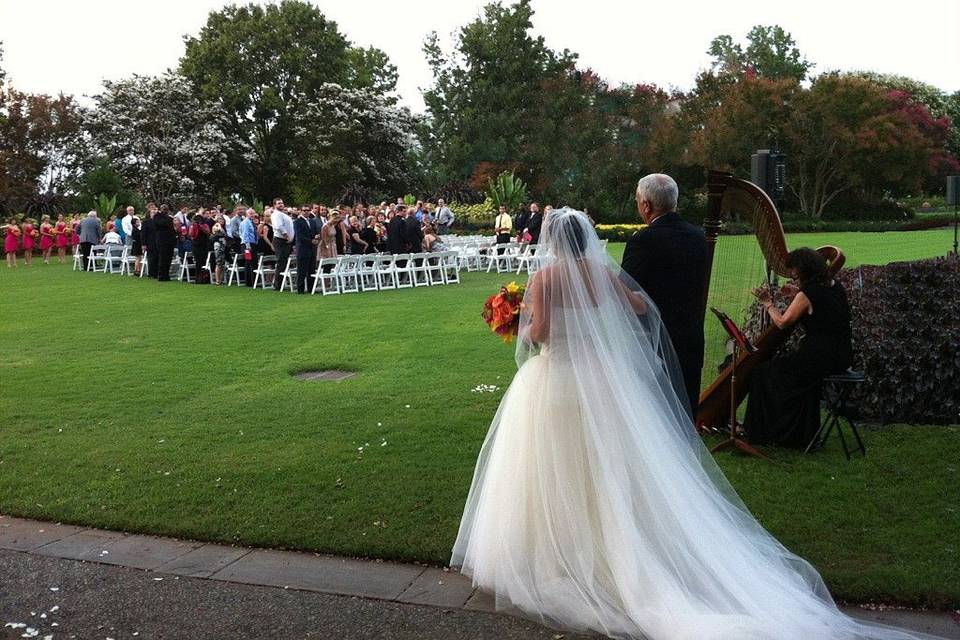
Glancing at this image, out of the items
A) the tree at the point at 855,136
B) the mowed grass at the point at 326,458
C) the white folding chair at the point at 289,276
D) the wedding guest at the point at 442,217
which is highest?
the tree at the point at 855,136

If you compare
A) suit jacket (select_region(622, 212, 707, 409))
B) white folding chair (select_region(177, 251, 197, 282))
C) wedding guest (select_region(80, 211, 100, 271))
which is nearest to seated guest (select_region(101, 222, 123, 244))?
wedding guest (select_region(80, 211, 100, 271))

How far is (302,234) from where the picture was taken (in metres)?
20.4

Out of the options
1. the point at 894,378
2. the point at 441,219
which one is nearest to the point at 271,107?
the point at 441,219

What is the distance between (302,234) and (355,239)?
265 centimetres

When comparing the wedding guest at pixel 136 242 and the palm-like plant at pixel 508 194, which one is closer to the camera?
the wedding guest at pixel 136 242

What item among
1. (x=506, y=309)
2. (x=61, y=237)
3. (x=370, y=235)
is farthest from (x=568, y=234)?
(x=61, y=237)

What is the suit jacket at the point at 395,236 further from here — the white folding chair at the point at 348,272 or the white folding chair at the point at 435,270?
the white folding chair at the point at 348,272

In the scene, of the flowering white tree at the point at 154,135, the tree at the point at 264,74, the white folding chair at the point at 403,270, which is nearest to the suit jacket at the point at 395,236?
the white folding chair at the point at 403,270

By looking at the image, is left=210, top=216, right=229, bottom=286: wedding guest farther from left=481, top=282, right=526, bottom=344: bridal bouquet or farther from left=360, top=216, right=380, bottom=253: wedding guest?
left=481, top=282, right=526, bottom=344: bridal bouquet

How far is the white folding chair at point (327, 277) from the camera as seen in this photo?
19875 millimetres

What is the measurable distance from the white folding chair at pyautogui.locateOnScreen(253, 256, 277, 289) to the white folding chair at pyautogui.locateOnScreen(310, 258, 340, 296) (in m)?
1.24

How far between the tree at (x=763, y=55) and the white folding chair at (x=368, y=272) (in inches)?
1362

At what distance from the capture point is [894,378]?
801 cm

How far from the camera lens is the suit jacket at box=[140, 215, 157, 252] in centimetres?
2448
